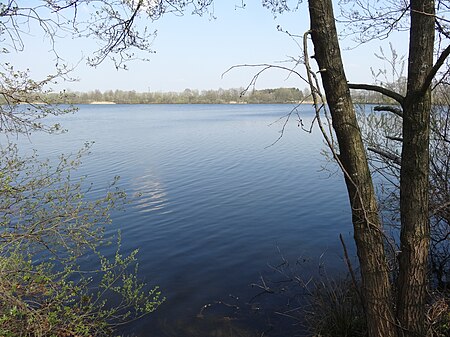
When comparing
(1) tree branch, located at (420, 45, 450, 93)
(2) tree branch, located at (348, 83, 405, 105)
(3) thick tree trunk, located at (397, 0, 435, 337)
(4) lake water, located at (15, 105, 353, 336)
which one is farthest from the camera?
(4) lake water, located at (15, 105, 353, 336)

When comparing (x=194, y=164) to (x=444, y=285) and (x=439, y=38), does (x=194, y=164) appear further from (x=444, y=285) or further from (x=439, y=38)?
(x=439, y=38)

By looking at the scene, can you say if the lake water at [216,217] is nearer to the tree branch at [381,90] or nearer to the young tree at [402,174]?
the young tree at [402,174]

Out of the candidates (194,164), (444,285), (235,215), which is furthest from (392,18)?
(194,164)

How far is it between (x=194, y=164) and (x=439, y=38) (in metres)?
14.8

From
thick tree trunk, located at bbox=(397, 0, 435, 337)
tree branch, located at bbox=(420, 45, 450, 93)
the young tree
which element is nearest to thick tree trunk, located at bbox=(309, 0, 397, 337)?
the young tree

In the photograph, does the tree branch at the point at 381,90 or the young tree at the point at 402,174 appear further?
the tree branch at the point at 381,90

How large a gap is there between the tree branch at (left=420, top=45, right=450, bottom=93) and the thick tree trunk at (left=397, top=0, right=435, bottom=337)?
9 centimetres

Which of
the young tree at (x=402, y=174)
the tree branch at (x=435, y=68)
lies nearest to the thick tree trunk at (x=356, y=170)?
the young tree at (x=402, y=174)

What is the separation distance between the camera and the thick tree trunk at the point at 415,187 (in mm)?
3176

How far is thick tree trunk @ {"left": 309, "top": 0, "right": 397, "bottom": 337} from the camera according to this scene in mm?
3070

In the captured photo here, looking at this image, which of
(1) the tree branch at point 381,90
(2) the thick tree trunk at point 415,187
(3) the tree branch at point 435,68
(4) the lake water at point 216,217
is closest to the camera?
(3) the tree branch at point 435,68

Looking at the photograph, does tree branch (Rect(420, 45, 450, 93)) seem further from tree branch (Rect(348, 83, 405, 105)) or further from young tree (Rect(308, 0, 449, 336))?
tree branch (Rect(348, 83, 405, 105))

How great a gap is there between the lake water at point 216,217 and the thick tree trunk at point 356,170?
30.7 inches

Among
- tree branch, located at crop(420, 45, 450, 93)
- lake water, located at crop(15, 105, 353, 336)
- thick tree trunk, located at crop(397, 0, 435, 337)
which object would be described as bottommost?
lake water, located at crop(15, 105, 353, 336)
